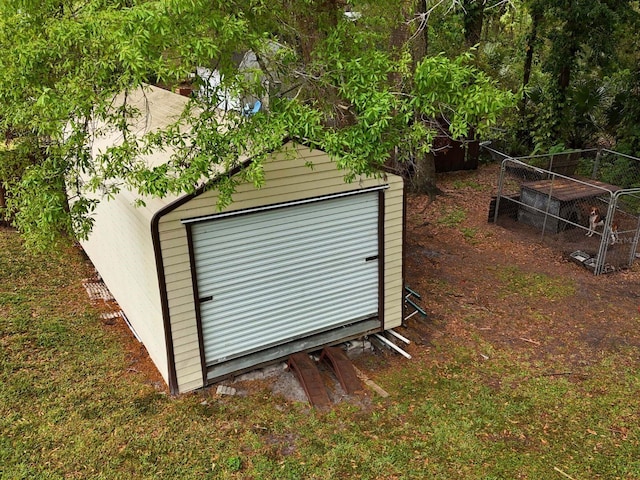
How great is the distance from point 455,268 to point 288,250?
4745 millimetres

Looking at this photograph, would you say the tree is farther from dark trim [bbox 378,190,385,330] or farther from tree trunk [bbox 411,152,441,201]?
tree trunk [bbox 411,152,441,201]

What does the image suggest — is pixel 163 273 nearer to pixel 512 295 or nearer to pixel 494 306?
pixel 494 306

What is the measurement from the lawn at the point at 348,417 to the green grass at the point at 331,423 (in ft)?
0.06

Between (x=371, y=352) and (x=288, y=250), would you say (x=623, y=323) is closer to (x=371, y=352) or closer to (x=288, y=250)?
(x=371, y=352)

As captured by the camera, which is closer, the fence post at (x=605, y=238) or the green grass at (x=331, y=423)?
the green grass at (x=331, y=423)

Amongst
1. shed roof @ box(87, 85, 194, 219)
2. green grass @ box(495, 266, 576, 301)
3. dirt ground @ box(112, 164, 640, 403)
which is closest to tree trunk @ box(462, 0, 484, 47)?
dirt ground @ box(112, 164, 640, 403)

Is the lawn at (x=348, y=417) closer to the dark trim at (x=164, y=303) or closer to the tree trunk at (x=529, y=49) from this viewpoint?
the dark trim at (x=164, y=303)

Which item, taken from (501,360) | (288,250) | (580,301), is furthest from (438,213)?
(288,250)

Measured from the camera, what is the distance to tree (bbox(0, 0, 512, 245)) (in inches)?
185

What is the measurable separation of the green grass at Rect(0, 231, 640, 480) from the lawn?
0.7 inches

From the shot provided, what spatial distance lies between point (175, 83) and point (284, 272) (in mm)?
2943

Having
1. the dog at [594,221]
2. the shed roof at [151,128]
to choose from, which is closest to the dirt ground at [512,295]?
the dog at [594,221]

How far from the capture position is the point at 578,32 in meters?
15.1

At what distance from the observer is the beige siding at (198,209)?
20.1 feet
